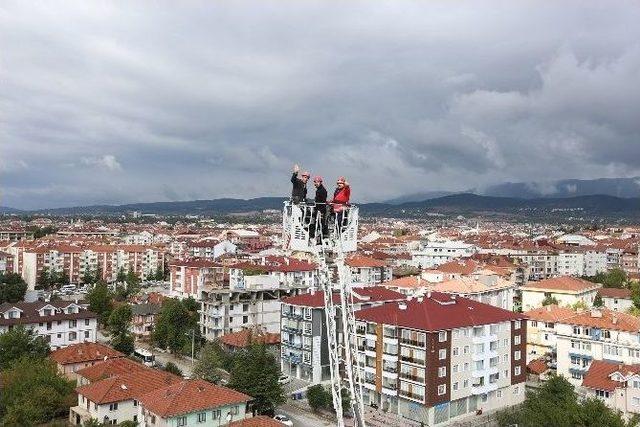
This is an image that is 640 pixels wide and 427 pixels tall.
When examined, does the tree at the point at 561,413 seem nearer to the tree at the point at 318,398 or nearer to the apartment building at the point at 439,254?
the tree at the point at 318,398

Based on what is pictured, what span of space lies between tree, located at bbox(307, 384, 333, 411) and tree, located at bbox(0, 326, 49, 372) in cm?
1105

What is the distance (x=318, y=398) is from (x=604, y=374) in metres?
10.6

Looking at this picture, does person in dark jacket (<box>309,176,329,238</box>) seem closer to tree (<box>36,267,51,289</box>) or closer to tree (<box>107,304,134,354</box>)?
tree (<box>107,304,134,354</box>)

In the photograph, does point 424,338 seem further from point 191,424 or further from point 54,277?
point 54,277

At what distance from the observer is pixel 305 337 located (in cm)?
2688

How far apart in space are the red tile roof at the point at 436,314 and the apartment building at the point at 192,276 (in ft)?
68.3

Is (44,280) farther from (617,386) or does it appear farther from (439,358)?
(617,386)

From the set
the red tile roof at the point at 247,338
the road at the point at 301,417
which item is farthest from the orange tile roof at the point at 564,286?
the road at the point at 301,417

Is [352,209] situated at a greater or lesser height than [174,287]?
greater

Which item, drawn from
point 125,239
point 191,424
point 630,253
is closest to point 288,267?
point 191,424

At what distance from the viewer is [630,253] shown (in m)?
65.7

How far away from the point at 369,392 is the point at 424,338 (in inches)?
145

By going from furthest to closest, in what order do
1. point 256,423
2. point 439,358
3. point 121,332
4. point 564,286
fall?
point 564,286 → point 121,332 → point 439,358 → point 256,423

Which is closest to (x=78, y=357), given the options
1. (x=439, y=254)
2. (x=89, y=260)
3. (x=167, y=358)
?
(x=167, y=358)
